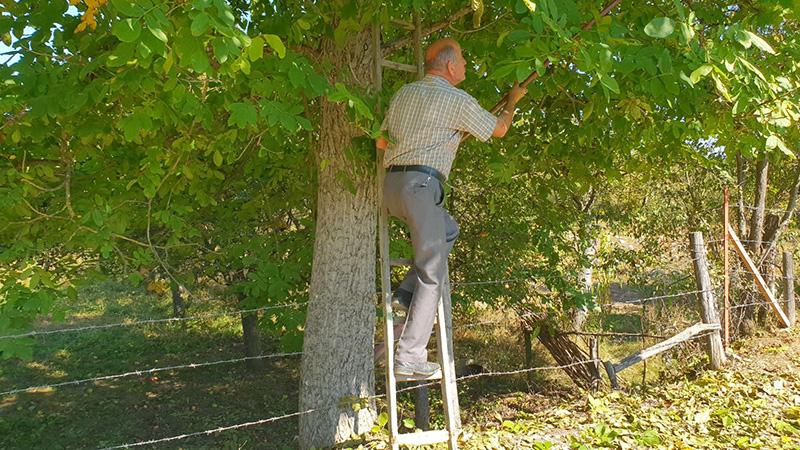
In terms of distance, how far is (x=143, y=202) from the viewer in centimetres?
504

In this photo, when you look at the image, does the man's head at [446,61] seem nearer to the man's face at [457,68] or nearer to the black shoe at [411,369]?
the man's face at [457,68]

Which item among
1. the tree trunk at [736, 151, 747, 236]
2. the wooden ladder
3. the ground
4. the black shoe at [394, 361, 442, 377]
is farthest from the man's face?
the tree trunk at [736, 151, 747, 236]

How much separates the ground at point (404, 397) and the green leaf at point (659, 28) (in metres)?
2.78

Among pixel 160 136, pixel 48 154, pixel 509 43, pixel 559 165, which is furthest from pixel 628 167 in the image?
pixel 48 154

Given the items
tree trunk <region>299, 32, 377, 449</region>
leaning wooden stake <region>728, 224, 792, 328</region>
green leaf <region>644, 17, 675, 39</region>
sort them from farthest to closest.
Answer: leaning wooden stake <region>728, 224, 792, 328</region>
tree trunk <region>299, 32, 377, 449</region>
green leaf <region>644, 17, 675, 39</region>

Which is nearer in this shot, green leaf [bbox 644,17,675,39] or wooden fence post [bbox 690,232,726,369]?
green leaf [bbox 644,17,675,39]

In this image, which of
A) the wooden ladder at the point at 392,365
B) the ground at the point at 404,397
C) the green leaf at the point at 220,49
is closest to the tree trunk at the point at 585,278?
the ground at the point at 404,397

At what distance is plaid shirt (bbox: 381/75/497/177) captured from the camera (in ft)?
11.3

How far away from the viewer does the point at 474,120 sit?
349 centimetres

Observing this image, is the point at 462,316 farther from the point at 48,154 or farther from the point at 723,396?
the point at 48,154

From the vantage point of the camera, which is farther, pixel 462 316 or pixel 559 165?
pixel 462 316

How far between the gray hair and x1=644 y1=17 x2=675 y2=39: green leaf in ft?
3.99

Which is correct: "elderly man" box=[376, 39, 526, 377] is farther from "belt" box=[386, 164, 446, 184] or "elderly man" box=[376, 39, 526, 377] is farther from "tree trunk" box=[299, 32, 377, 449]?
"tree trunk" box=[299, 32, 377, 449]

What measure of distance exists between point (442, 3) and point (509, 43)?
6.12ft
